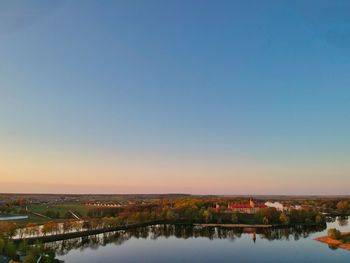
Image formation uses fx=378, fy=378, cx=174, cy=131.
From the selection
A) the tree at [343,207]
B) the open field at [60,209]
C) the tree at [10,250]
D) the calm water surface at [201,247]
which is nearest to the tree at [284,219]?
the calm water surface at [201,247]

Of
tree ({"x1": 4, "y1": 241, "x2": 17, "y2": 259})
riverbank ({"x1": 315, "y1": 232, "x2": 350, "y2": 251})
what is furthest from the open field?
riverbank ({"x1": 315, "y1": 232, "x2": 350, "y2": 251})

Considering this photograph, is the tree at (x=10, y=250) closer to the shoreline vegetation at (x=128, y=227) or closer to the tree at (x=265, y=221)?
the shoreline vegetation at (x=128, y=227)

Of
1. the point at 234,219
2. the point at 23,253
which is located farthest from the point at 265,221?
the point at 23,253

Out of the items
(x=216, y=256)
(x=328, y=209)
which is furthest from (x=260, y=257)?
(x=328, y=209)

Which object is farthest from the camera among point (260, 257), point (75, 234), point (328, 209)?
point (328, 209)

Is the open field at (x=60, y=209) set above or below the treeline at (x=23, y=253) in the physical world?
above

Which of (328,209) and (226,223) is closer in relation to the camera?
(226,223)

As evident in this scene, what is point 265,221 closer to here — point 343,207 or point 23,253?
point 343,207

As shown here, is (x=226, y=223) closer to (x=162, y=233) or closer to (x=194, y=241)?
(x=162, y=233)
